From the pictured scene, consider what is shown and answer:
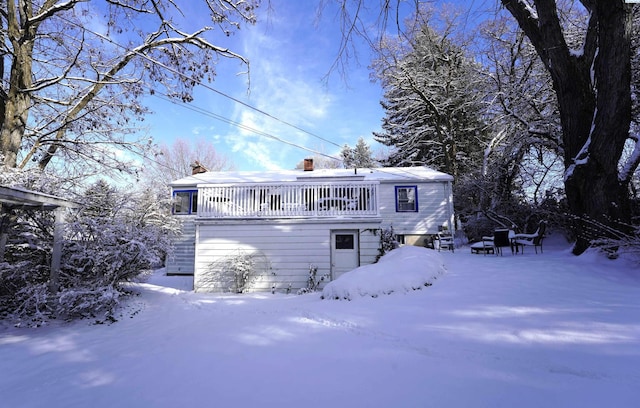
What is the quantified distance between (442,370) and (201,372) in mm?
2405

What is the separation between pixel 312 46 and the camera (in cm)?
803

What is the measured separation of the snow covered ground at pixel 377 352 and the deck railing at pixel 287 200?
13.0ft

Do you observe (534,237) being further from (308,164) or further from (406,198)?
(308,164)

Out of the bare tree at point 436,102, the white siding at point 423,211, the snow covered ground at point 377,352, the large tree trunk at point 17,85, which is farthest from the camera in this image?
the bare tree at point 436,102

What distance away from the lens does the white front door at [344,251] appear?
31.0 feet

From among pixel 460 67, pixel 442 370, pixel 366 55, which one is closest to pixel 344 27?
pixel 366 55

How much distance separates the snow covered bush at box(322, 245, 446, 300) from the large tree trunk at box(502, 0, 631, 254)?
323 centimetres

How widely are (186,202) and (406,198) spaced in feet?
34.2

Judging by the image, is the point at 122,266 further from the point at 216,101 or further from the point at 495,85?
the point at 495,85

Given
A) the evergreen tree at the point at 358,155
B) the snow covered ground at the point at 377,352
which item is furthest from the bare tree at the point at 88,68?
the evergreen tree at the point at 358,155

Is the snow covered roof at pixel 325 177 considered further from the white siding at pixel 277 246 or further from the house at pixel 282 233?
the white siding at pixel 277 246

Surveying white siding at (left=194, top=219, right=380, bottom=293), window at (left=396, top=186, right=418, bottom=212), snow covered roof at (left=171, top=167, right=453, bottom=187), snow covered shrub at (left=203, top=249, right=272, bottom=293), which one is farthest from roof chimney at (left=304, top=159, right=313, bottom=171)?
snow covered shrub at (left=203, top=249, right=272, bottom=293)

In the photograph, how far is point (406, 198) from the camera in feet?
47.3

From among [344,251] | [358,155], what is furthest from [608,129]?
[358,155]
